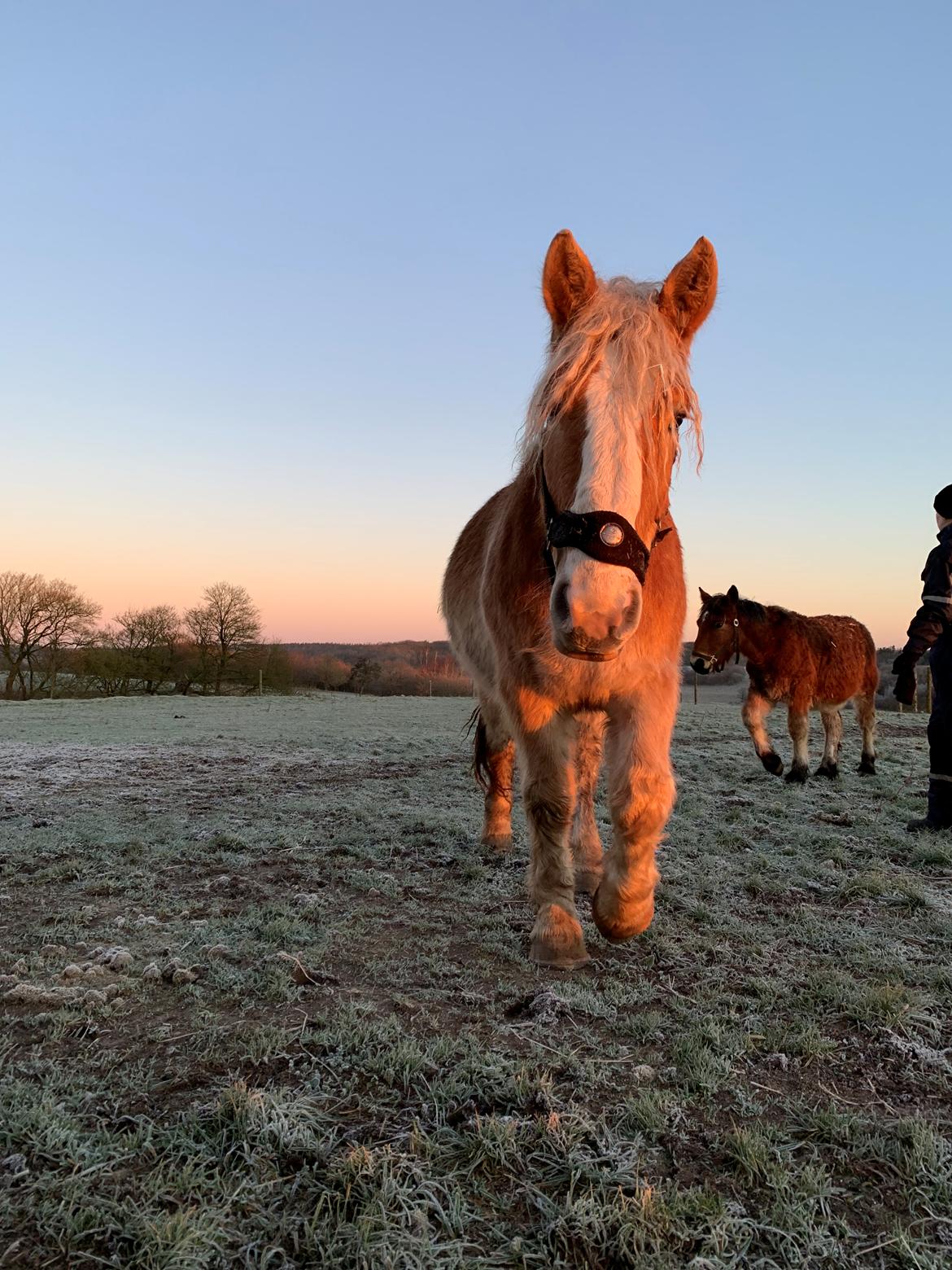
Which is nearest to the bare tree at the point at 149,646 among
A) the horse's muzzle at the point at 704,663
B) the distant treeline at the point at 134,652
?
the distant treeline at the point at 134,652

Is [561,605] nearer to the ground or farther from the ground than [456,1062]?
farther from the ground

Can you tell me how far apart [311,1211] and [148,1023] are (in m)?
1.24

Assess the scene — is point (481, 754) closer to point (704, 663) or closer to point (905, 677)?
point (905, 677)

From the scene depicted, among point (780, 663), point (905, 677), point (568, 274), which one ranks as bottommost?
point (905, 677)

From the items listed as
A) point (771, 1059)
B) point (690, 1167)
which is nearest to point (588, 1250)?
point (690, 1167)

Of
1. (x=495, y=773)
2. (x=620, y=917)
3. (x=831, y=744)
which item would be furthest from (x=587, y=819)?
(x=831, y=744)

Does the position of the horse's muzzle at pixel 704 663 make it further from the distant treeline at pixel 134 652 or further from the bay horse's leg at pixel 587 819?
the distant treeline at pixel 134 652

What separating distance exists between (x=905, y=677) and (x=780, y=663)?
3.35 m

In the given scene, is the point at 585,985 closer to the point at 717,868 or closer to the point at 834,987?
the point at 834,987

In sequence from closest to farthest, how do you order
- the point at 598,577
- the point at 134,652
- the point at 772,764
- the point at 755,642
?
the point at 598,577
the point at 772,764
the point at 755,642
the point at 134,652

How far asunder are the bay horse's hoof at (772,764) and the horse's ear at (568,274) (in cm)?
723

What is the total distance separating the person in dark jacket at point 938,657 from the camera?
5941mm

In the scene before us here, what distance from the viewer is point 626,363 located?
9.39 ft

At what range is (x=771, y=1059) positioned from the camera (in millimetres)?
2359
